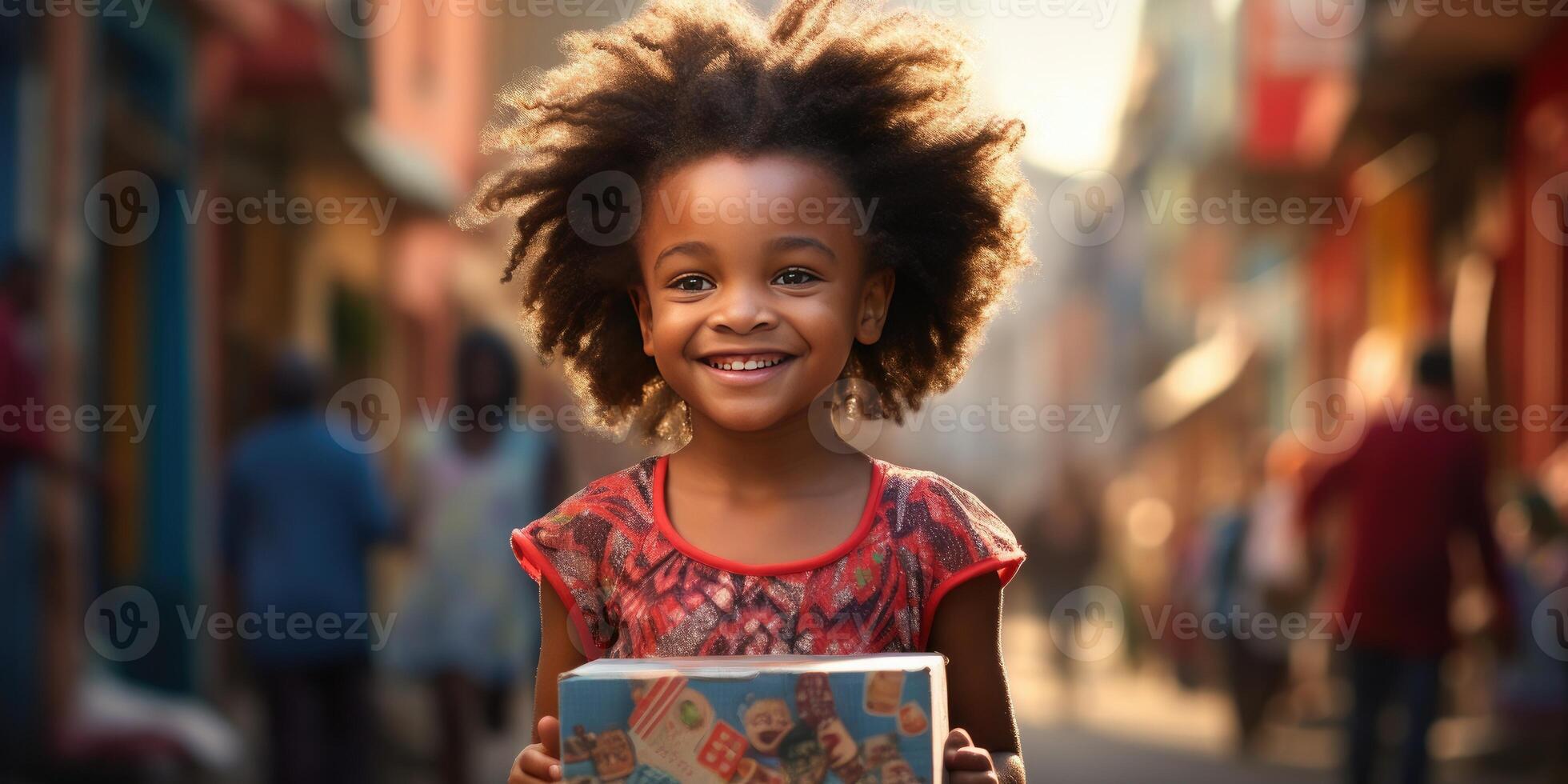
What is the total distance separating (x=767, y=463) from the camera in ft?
10.1

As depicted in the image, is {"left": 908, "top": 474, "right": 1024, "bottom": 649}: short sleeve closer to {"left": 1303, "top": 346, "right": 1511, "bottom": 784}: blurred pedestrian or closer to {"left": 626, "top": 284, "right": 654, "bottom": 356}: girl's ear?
{"left": 626, "top": 284, "right": 654, "bottom": 356}: girl's ear

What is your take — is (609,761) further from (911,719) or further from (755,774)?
(911,719)

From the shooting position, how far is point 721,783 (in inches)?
98.1

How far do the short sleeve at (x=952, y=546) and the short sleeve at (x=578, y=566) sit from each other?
0.46 meters

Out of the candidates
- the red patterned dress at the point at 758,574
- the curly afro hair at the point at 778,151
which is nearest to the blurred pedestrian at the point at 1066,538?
the curly afro hair at the point at 778,151

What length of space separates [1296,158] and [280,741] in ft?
58.5

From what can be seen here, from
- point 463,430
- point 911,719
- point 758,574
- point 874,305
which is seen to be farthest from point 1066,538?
point 911,719

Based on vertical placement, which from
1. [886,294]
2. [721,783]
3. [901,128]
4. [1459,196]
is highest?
[1459,196]

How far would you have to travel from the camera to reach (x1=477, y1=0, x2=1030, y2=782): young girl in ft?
9.65

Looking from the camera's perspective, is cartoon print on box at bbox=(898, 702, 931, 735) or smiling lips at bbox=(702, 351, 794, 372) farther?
smiling lips at bbox=(702, 351, 794, 372)

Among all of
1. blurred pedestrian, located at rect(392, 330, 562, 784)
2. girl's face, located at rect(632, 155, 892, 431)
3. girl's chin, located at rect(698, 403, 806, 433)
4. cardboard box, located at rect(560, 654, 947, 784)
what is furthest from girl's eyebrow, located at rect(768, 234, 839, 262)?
blurred pedestrian, located at rect(392, 330, 562, 784)

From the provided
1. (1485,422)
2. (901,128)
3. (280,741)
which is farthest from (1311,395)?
(901,128)

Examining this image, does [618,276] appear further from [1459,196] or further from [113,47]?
[1459,196]

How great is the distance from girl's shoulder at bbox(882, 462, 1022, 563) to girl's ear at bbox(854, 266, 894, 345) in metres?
0.20
